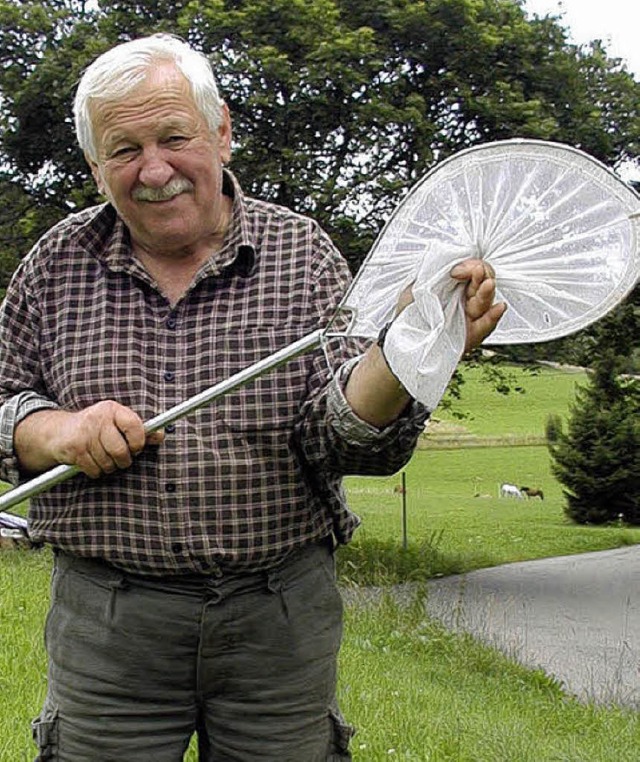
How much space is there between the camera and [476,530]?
857 inches

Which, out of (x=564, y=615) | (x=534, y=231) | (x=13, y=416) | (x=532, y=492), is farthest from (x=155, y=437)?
(x=532, y=492)

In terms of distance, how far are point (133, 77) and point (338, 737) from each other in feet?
4.25

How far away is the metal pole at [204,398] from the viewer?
6.23ft

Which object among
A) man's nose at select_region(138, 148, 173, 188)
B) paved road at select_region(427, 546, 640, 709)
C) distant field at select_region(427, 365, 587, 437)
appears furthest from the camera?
distant field at select_region(427, 365, 587, 437)

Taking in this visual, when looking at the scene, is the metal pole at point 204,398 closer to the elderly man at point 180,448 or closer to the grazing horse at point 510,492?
the elderly man at point 180,448

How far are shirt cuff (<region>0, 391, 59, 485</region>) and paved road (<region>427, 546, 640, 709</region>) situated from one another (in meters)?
5.88

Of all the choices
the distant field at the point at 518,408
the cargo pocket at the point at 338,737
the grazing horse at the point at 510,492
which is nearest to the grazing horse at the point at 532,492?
the grazing horse at the point at 510,492

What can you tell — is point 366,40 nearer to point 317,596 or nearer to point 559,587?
point 559,587

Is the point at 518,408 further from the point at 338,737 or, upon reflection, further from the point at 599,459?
the point at 338,737

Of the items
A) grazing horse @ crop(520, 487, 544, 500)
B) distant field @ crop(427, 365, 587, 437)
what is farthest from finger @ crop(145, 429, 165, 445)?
distant field @ crop(427, 365, 587, 437)

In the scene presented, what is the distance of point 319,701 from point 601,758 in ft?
9.91

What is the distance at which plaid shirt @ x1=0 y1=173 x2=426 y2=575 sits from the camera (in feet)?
6.91

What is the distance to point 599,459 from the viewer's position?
82.5 feet

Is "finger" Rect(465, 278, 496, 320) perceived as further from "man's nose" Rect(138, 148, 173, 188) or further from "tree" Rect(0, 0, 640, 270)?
"tree" Rect(0, 0, 640, 270)
